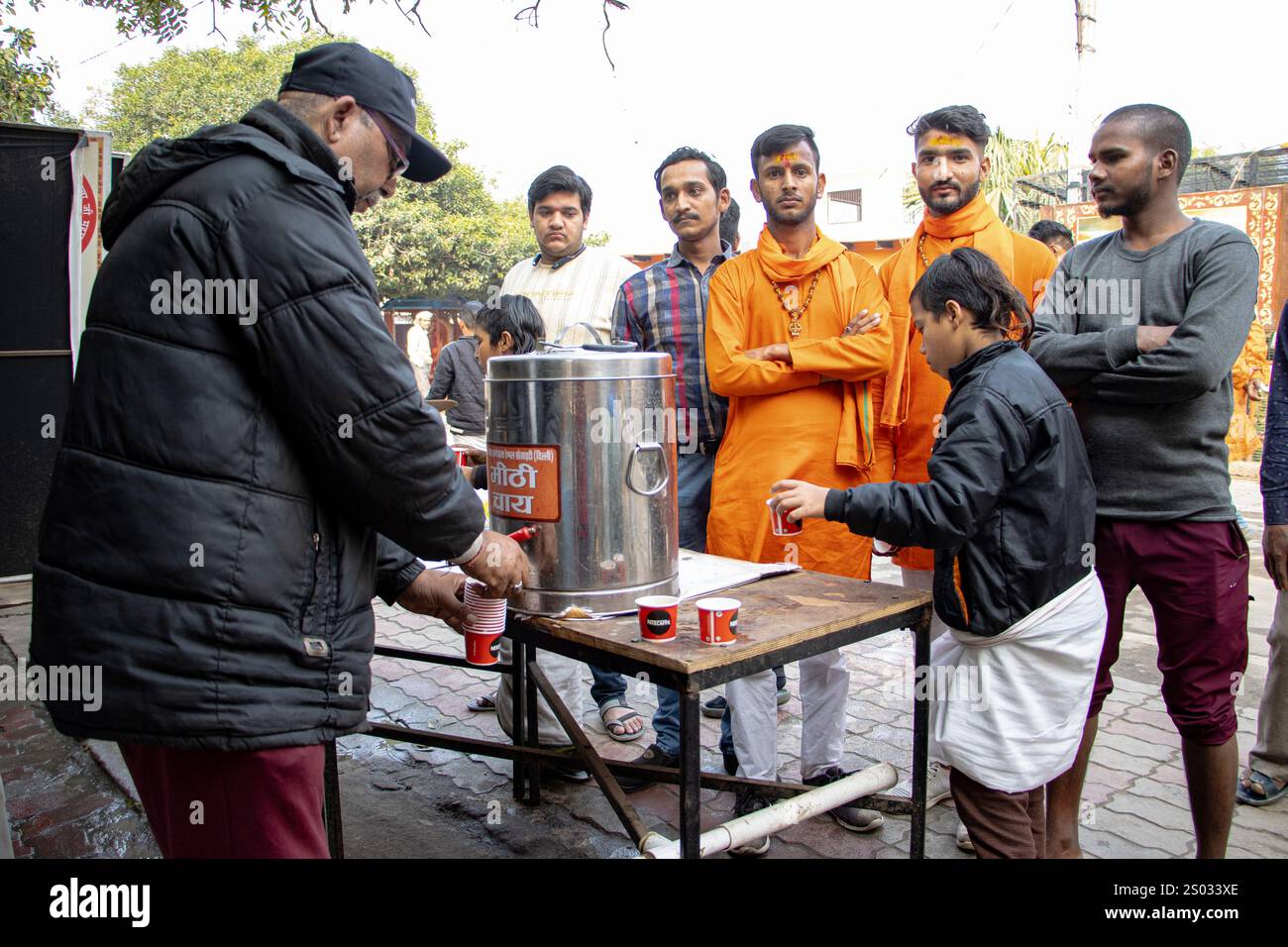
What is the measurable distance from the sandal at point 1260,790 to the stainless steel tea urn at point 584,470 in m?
2.39

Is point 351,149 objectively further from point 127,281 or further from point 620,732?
point 620,732

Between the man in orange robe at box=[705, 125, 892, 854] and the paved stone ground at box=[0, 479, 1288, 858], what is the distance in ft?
1.37

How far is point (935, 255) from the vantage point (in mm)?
3201

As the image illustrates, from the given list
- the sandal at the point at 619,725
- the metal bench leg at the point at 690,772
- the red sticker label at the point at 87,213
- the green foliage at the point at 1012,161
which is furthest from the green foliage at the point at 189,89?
the metal bench leg at the point at 690,772

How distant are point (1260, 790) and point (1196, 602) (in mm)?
1156

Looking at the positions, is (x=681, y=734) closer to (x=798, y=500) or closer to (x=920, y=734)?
(x=798, y=500)

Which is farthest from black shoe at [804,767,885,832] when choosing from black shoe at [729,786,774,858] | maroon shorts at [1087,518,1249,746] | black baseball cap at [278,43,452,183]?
black baseball cap at [278,43,452,183]

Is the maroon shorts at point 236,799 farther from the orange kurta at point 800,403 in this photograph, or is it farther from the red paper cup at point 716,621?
the orange kurta at point 800,403

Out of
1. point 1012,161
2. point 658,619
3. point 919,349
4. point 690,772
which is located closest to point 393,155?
point 658,619

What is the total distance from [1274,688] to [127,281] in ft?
12.0

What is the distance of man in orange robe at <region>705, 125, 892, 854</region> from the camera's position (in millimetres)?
2947

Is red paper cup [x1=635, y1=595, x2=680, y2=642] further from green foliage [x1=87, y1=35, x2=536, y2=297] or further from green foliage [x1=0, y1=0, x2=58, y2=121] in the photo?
green foliage [x1=87, y1=35, x2=536, y2=297]

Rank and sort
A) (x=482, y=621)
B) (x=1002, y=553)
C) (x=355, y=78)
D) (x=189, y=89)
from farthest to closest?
1. (x=189, y=89)
2. (x=1002, y=553)
3. (x=482, y=621)
4. (x=355, y=78)

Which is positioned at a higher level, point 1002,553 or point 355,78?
point 355,78
